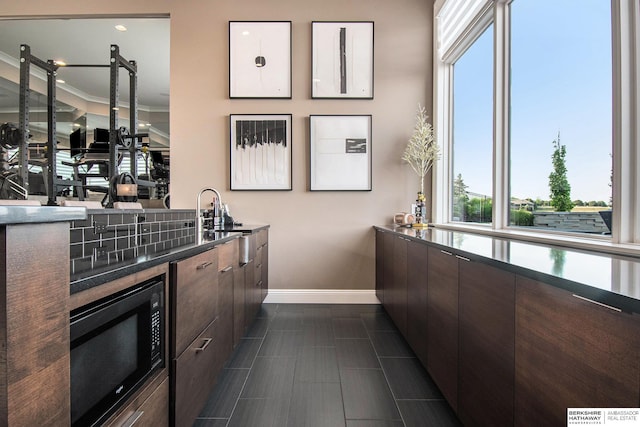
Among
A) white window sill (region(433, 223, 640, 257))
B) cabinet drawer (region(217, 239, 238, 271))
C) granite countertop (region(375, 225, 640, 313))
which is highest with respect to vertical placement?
white window sill (region(433, 223, 640, 257))

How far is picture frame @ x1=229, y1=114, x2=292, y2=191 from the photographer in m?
3.24

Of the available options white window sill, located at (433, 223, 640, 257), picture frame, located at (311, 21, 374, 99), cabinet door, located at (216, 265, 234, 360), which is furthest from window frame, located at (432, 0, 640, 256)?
cabinet door, located at (216, 265, 234, 360)

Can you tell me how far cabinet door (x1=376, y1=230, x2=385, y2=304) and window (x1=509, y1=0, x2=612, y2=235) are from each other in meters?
1.15

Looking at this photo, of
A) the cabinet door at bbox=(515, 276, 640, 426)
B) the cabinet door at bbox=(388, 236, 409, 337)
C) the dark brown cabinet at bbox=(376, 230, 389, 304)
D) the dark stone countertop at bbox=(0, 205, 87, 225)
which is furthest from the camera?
the dark brown cabinet at bbox=(376, 230, 389, 304)

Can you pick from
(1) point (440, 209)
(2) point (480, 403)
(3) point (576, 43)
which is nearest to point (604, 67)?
(3) point (576, 43)

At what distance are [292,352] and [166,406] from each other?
119 cm

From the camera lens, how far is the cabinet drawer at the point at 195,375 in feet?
3.70

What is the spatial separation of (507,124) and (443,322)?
156cm

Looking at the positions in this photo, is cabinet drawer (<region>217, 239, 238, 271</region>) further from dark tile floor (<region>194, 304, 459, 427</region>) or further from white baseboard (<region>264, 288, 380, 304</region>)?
white baseboard (<region>264, 288, 380, 304</region>)

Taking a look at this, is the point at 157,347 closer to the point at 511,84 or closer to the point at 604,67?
the point at 604,67

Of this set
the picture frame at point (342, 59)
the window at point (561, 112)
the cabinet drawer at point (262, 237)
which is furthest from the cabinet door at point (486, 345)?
the picture frame at point (342, 59)

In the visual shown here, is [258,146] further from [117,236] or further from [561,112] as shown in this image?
[561,112]

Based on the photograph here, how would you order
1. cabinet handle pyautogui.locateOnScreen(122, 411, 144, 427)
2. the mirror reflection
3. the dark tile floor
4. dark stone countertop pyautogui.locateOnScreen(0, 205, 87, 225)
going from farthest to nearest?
the mirror reflection
the dark tile floor
cabinet handle pyautogui.locateOnScreen(122, 411, 144, 427)
dark stone countertop pyautogui.locateOnScreen(0, 205, 87, 225)

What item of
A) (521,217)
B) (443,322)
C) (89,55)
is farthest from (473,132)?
(89,55)
